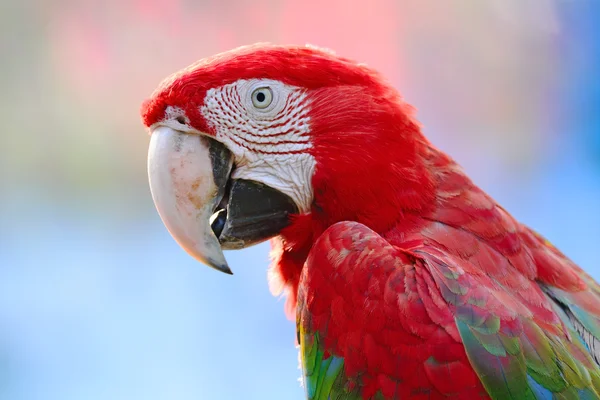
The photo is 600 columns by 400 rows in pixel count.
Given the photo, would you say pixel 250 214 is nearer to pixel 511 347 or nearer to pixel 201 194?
pixel 201 194

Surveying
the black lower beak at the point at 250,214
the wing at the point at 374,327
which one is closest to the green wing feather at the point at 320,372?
the wing at the point at 374,327

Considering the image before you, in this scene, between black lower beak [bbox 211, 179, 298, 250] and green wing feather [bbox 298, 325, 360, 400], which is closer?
green wing feather [bbox 298, 325, 360, 400]

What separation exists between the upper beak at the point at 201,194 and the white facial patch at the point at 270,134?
0.02 metres

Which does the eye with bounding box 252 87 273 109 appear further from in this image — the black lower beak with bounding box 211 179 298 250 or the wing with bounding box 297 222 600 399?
the wing with bounding box 297 222 600 399

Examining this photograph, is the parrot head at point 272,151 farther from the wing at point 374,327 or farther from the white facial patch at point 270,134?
the wing at point 374,327

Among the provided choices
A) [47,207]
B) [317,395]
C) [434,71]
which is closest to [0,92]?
[47,207]

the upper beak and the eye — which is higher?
the eye

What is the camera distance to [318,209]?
1.25m

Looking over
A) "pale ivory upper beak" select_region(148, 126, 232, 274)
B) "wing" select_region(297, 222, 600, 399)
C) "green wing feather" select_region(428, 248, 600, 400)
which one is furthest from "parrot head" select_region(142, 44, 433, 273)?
"green wing feather" select_region(428, 248, 600, 400)

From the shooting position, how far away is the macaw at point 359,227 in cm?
100

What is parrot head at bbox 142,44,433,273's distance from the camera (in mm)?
1178

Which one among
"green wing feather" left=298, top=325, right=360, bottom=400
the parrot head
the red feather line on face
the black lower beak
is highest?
the red feather line on face

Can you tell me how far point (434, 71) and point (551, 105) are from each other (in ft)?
2.17

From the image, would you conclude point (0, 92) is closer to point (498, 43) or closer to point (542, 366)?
point (498, 43)
